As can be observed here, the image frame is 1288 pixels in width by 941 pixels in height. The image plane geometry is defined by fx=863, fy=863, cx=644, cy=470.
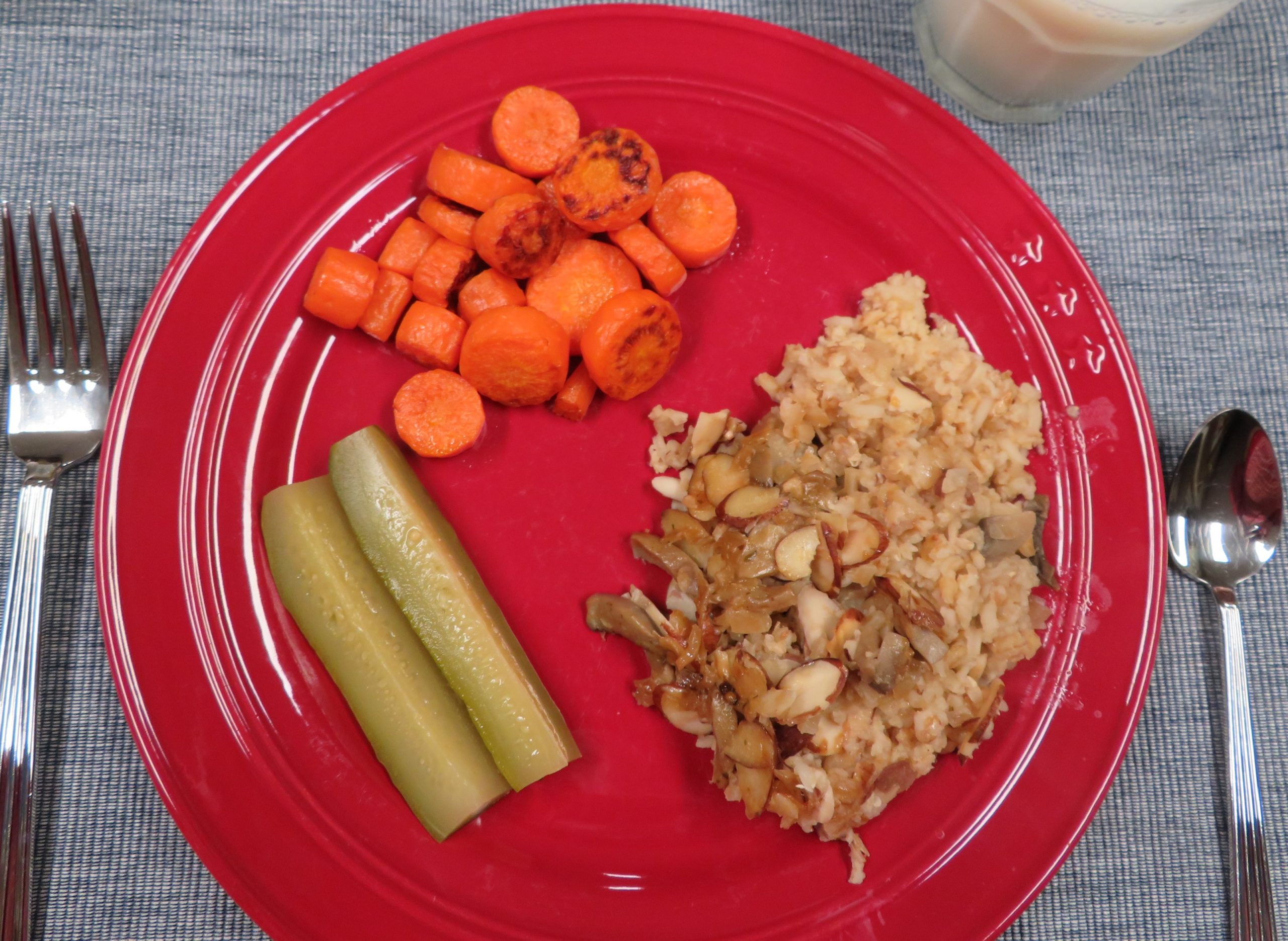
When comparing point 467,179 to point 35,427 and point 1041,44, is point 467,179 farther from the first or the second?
point 1041,44

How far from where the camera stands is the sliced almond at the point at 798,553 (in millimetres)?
2041

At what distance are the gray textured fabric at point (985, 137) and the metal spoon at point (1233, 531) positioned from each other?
0.20ft

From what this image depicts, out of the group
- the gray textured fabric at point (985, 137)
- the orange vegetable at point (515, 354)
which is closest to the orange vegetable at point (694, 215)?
the orange vegetable at point (515, 354)

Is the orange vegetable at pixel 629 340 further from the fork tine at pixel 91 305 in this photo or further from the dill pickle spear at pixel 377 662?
the fork tine at pixel 91 305

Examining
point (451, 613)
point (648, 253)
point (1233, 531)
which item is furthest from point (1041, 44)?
point (451, 613)

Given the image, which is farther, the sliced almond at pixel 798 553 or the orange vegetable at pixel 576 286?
the orange vegetable at pixel 576 286

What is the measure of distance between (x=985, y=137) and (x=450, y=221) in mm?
1578

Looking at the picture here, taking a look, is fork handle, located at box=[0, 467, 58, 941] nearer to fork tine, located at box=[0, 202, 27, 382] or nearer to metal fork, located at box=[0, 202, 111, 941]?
metal fork, located at box=[0, 202, 111, 941]

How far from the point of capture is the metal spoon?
2.36 m

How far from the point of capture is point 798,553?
2.04m

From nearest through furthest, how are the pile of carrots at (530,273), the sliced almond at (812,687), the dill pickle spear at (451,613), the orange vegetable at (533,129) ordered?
the sliced almond at (812,687) → the dill pickle spear at (451,613) → the pile of carrots at (530,273) → the orange vegetable at (533,129)

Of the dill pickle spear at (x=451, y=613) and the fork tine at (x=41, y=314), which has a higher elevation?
the fork tine at (x=41, y=314)

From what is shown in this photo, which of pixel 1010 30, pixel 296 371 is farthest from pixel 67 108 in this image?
pixel 1010 30

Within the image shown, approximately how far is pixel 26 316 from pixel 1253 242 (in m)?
3.53
